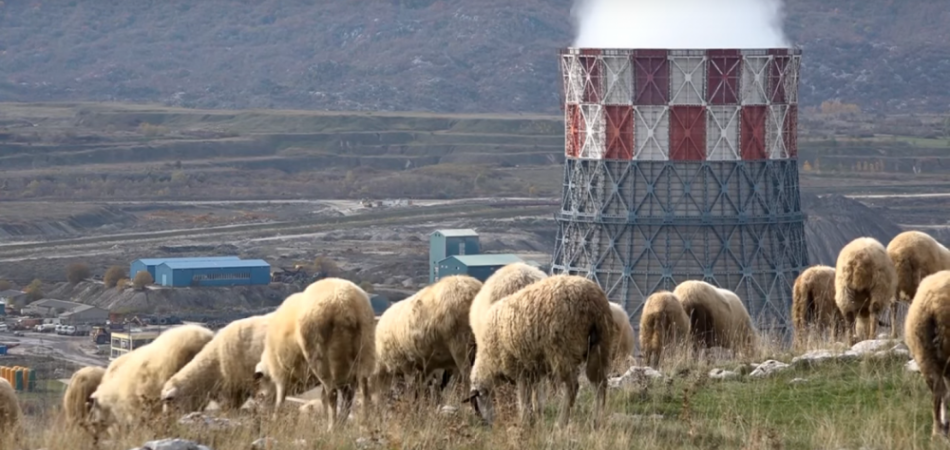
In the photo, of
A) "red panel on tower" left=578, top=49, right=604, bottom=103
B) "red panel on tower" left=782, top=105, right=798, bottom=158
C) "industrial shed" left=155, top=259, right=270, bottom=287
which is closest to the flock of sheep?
"red panel on tower" left=578, top=49, right=604, bottom=103

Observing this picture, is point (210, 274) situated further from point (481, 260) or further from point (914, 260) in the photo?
point (914, 260)

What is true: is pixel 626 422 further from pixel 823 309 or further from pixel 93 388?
Answer: pixel 823 309

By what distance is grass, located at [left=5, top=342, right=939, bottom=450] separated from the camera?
50.2ft

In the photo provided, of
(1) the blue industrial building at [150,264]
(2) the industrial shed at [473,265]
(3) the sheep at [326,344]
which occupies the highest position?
(3) the sheep at [326,344]

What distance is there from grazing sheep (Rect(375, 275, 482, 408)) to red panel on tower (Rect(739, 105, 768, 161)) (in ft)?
150

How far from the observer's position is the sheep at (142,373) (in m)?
18.8

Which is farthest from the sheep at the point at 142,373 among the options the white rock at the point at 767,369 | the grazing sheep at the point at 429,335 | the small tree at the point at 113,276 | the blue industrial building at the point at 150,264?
the small tree at the point at 113,276

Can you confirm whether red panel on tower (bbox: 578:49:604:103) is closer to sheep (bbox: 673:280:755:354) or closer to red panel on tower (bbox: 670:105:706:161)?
red panel on tower (bbox: 670:105:706:161)

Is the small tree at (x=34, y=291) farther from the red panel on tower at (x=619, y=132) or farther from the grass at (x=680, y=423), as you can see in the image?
the grass at (x=680, y=423)

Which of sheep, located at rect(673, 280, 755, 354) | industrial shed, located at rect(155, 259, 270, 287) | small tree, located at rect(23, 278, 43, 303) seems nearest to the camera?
sheep, located at rect(673, 280, 755, 354)

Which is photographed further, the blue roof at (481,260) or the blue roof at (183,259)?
the blue roof at (183,259)

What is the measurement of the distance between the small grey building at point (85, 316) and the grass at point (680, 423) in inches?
2870

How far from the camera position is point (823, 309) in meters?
27.3

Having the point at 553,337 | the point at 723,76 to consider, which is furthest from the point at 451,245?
the point at 553,337
